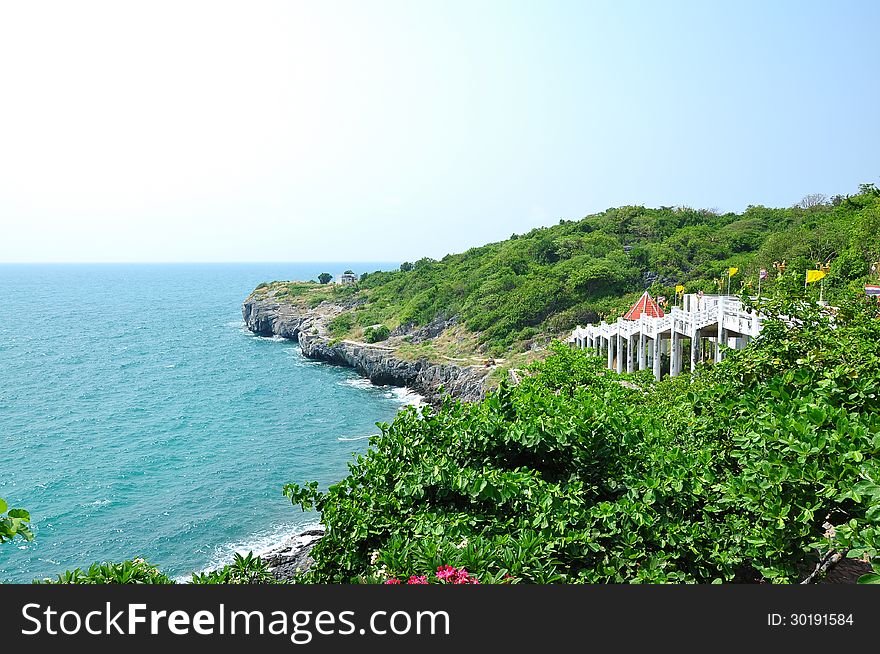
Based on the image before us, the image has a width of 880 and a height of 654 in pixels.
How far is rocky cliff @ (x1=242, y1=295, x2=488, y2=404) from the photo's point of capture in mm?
43031

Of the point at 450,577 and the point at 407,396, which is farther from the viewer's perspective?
the point at 407,396

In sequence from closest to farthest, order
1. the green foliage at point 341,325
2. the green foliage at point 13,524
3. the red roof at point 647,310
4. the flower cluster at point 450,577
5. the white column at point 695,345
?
the green foliage at point 13,524, the flower cluster at point 450,577, the white column at point 695,345, the red roof at point 647,310, the green foliage at point 341,325

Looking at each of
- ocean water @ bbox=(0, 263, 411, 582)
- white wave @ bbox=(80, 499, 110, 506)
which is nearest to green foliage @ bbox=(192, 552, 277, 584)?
ocean water @ bbox=(0, 263, 411, 582)

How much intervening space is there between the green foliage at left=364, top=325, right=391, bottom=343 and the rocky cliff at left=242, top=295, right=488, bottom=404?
1428 millimetres

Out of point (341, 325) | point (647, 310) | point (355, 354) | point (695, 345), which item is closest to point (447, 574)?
point (695, 345)

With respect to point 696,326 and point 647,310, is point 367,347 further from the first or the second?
point 696,326

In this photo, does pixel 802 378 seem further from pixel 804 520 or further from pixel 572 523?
pixel 572 523

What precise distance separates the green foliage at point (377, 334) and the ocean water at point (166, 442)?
12.9ft

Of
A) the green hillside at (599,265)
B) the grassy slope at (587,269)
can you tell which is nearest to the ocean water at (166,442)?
the grassy slope at (587,269)

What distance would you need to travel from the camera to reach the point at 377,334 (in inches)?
2255

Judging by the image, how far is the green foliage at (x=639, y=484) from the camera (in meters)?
5.32

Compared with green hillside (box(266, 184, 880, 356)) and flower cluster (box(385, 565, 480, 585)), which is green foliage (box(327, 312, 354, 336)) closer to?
green hillside (box(266, 184, 880, 356))

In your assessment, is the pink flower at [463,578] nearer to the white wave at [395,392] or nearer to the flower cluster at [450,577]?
the flower cluster at [450,577]

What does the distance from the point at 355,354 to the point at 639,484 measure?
4889 cm
